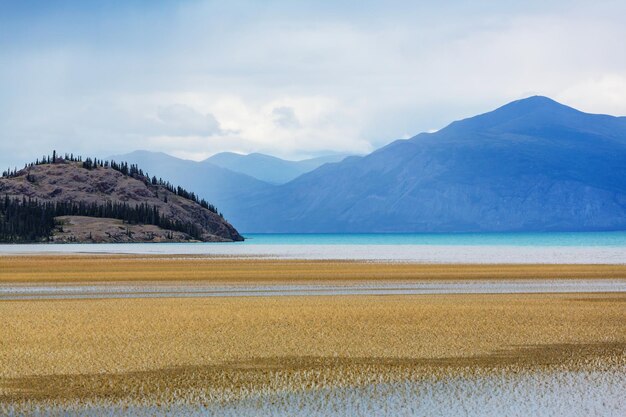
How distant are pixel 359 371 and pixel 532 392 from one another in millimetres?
5127

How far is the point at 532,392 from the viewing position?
2073cm

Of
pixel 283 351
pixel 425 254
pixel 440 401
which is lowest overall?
pixel 440 401

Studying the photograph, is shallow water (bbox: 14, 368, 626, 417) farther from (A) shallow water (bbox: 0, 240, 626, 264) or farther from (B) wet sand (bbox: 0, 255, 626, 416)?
(A) shallow water (bbox: 0, 240, 626, 264)

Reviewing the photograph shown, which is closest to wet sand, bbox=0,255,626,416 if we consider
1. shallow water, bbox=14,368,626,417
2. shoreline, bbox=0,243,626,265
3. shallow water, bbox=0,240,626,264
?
shallow water, bbox=14,368,626,417

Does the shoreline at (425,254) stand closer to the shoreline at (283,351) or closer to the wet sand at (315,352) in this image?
the wet sand at (315,352)

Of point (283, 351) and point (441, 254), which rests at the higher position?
point (441, 254)

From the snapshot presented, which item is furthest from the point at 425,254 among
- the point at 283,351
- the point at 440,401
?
the point at 440,401

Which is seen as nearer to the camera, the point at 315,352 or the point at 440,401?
the point at 440,401

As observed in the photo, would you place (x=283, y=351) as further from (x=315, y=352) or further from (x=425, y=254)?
(x=425, y=254)

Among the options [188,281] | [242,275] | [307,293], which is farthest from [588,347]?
[242,275]

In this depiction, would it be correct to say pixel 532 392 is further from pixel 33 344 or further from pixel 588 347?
pixel 33 344

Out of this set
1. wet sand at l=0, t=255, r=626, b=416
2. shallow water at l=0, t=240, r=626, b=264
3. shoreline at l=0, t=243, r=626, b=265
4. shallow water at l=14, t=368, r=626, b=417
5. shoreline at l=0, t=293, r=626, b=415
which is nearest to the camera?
shallow water at l=14, t=368, r=626, b=417

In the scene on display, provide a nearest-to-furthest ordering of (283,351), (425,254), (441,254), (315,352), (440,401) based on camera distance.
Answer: (440,401), (315,352), (283,351), (441,254), (425,254)

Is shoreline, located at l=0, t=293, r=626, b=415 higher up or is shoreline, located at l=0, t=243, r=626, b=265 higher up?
shoreline, located at l=0, t=243, r=626, b=265
